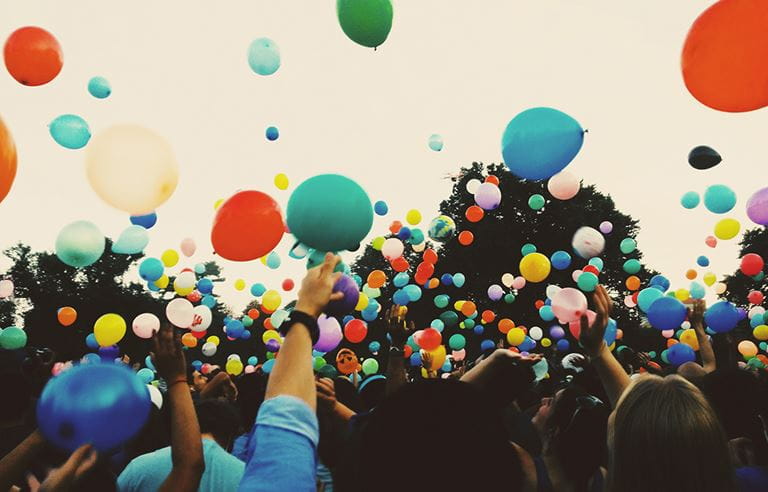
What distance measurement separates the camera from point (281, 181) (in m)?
9.20

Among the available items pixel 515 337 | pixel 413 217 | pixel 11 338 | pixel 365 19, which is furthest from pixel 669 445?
pixel 11 338

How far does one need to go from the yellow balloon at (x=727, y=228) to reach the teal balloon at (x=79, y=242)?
9.04 m

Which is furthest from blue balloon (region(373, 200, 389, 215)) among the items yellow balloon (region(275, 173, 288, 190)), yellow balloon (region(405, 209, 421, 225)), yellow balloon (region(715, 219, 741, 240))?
yellow balloon (region(715, 219, 741, 240))

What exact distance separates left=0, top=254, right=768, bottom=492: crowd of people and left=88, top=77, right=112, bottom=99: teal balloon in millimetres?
4079

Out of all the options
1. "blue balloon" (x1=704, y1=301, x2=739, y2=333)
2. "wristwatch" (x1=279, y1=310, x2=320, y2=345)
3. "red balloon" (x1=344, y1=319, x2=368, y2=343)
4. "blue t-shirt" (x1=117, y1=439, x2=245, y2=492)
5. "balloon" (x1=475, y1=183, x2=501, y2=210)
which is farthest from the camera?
"balloon" (x1=475, y1=183, x2=501, y2=210)

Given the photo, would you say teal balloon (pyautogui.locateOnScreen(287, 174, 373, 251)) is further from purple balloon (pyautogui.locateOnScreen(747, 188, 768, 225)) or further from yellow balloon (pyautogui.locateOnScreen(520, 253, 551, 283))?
yellow balloon (pyautogui.locateOnScreen(520, 253, 551, 283))

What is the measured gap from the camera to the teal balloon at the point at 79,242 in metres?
5.63

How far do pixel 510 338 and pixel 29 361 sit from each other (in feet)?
28.9

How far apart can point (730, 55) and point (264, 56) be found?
179 inches

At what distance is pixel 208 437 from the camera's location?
102 inches

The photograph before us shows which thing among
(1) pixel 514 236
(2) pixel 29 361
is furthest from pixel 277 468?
(1) pixel 514 236

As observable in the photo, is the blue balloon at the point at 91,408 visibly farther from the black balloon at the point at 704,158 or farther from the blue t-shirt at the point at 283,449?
the black balloon at the point at 704,158

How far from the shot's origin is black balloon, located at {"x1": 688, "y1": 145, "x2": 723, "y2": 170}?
6530 millimetres

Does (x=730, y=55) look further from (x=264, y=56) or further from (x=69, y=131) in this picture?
(x=69, y=131)
